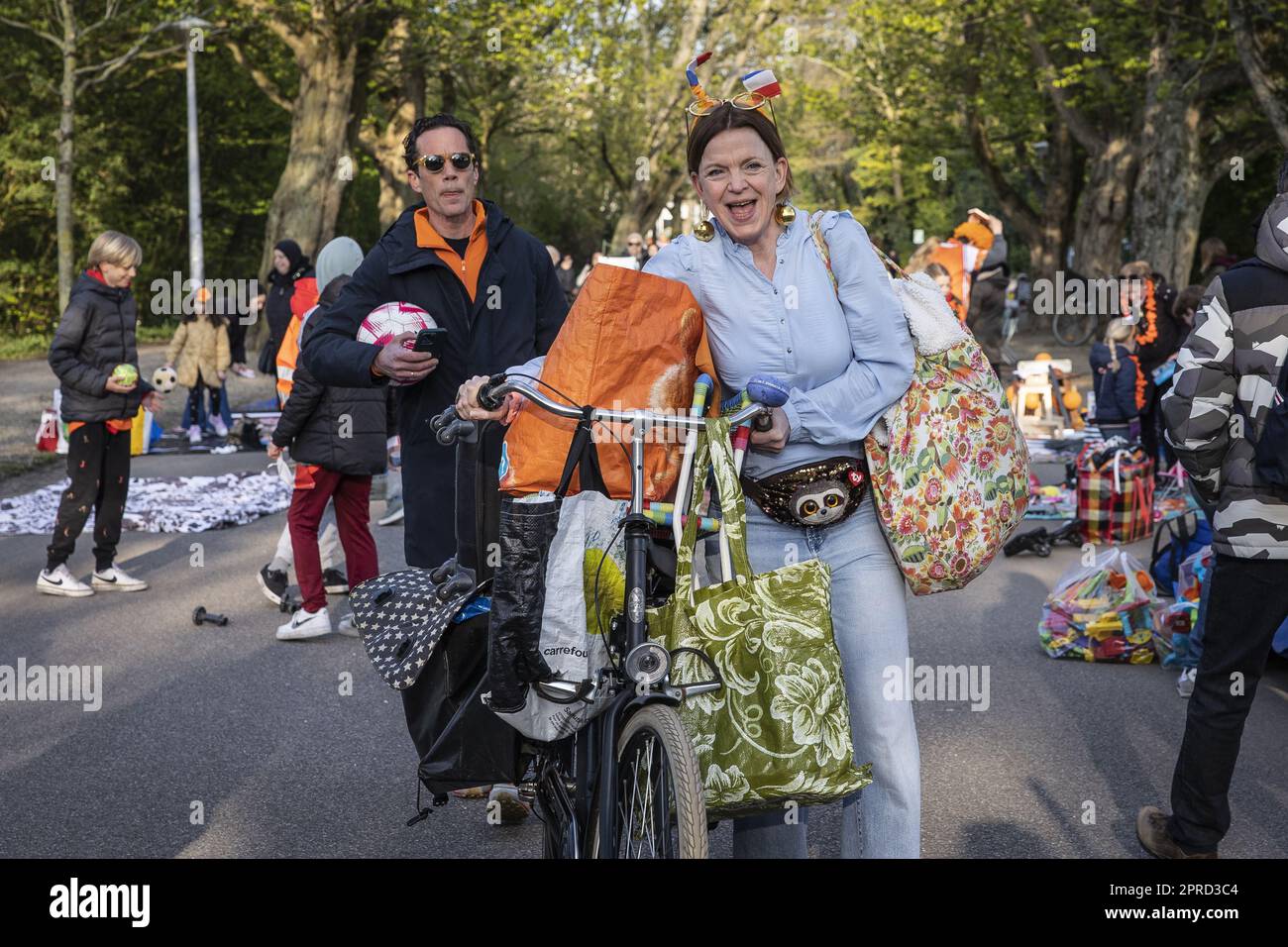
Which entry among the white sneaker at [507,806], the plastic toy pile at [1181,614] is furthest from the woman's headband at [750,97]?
the plastic toy pile at [1181,614]

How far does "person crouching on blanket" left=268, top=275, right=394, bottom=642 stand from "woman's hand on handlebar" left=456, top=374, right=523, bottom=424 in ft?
13.6

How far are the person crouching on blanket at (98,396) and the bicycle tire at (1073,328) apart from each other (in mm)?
26252

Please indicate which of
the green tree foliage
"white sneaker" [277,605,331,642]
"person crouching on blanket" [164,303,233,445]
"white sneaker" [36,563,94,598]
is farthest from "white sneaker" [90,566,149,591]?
the green tree foliage

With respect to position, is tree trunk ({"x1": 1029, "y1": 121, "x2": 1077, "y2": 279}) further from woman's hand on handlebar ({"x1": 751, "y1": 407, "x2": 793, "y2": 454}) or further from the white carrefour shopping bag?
the white carrefour shopping bag

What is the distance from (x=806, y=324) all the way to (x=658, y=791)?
113 cm

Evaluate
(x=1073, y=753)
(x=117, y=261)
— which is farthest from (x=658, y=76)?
(x=1073, y=753)

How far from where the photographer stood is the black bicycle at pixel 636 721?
3.06 metres

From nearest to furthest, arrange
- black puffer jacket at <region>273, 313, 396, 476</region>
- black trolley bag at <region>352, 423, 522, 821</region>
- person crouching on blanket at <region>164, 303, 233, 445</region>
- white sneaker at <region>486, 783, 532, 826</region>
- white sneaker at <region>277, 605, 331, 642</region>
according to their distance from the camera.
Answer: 1. black trolley bag at <region>352, 423, 522, 821</region>
2. white sneaker at <region>486, 783, 532, 826</region>
3. black puffer jacket at <region>273, 313, 396, 476</region>
4. white sneaker at <region>277, 605, 331, 642</region>
5. person crouching on blanket at <region>164, 303, 233, 445</region>

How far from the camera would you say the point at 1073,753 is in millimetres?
5867

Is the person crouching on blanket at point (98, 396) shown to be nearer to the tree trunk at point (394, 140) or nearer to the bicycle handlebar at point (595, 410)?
the bicycle handlebar at point (595, 410)

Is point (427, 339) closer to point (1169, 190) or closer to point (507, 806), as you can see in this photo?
point (507, 806)

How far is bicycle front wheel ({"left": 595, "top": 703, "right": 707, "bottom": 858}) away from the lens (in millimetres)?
2975

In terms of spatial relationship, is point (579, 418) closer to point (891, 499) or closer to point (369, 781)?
point (891, 499)

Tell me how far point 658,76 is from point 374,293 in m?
34.6
